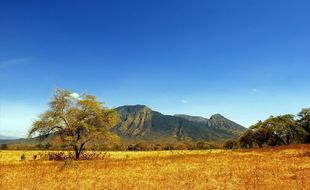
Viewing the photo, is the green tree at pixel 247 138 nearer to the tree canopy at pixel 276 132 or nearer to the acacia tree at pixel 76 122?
the tree canopy at pixel 276 132

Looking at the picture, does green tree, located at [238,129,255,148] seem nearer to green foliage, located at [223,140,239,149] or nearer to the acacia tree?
green foliage, located at [223,140,239,149]

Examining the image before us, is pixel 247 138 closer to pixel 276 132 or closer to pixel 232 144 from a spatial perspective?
pixel 276 132

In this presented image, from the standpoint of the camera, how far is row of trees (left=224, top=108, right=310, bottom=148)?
6381 cm

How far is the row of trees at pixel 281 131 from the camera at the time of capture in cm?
6381

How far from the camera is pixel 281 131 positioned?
6475cm

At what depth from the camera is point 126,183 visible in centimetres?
1374

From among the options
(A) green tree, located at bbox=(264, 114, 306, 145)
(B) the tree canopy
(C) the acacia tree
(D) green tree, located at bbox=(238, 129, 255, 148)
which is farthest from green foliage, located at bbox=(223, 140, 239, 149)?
(C) the acacia tree

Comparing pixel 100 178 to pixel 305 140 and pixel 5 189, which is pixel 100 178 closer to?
pixel 5 189

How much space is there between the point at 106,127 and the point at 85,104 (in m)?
3.85

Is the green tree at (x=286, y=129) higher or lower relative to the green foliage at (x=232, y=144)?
higher

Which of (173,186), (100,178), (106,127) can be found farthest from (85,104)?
(173,186)

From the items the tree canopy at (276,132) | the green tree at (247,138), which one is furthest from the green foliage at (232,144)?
the tree canopy at (276,132)

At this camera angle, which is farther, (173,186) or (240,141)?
(240,141)

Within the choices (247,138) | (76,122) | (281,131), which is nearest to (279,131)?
(281,131)
